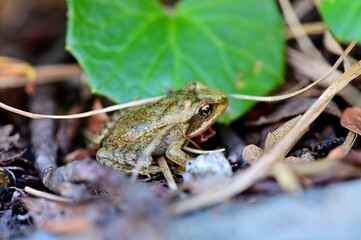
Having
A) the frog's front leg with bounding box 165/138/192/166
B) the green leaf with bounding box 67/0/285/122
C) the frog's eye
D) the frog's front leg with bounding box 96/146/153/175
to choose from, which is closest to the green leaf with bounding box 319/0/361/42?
the green leaf with bounding box 67/0/285/122

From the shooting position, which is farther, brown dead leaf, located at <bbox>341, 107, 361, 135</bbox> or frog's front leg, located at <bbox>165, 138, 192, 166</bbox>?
frog's front leg, located at <bbox>165, 138, 192, 166</bbox>

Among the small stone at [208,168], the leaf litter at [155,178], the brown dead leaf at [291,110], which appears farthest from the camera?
the brown dead leaf at [291,110]

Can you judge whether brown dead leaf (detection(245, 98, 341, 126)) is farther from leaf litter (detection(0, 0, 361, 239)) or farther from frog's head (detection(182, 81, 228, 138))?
frog's head (detection(182, 81, 228, 138))

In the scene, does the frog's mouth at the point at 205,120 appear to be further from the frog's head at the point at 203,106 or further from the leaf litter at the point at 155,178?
the leaf litter at the point at 155,178

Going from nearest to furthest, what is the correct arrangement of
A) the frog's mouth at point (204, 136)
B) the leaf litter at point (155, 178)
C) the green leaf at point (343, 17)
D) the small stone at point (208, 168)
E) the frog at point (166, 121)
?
the leaf litter at point (155, 178), the small stone at point (208, 168), the green leaf at point (343, 17), the frog at point (166, 121), the frog's mouth at point (204, 136)

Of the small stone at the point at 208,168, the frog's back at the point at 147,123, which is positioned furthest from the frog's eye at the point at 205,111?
the small stone at the point at 208,168

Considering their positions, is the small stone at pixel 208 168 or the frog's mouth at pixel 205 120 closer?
the small stone at pixel 208 168

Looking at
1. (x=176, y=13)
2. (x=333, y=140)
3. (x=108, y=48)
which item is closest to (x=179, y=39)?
(x=176, y=13)
